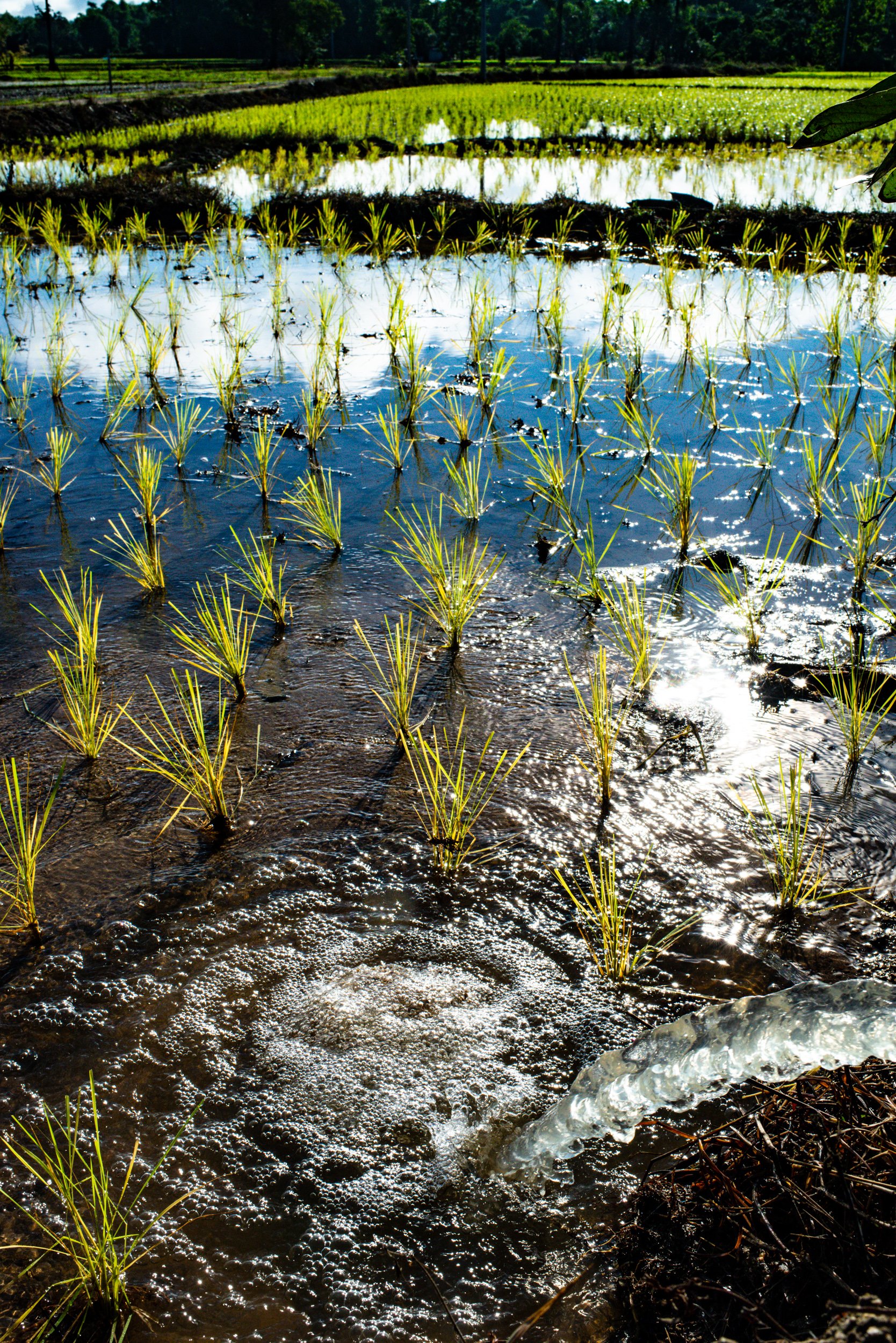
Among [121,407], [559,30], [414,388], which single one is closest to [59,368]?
[121,407]

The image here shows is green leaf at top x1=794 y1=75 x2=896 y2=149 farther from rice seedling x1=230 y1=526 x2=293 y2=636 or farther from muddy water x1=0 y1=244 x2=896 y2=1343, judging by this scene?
rice seedling x1=230 y1=526 x2=293 y2=636

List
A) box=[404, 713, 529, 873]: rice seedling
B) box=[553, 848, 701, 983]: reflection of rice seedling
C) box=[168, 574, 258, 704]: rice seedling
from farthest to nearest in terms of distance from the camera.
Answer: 1. box=[168, 574, 258, 704]: rice seedling
2. box=[404, 713, 529, 873]: rice seedling
3. box=[553, 848, 701, 983]: reflection of rice seedling

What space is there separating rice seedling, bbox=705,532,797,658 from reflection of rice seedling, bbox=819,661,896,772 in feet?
1.04

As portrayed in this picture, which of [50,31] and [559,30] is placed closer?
[50,31]

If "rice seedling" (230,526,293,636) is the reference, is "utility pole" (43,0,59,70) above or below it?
above

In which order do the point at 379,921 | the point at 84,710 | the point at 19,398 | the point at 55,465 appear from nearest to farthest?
the point at 379,921 → the point at 84,710 → the point at 55,465 → the point at 19,398

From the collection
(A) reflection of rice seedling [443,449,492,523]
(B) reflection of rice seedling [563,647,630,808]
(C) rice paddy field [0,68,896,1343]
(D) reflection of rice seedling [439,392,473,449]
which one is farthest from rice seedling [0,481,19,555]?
(B) reflection of rice seedling [563,647,630,808]

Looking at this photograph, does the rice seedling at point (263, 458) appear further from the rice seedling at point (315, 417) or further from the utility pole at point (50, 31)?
the utility pole at point (50, 31)

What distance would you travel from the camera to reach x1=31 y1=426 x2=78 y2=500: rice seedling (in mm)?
4031

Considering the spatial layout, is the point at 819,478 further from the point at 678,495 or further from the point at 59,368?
the point at 59,368

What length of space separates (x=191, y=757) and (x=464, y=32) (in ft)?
192

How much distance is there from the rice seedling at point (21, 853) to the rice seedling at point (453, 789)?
0.91 meters

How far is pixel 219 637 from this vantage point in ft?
8.97

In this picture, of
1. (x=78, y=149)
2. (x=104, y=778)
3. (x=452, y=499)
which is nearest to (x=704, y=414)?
(x=452, y=499)
